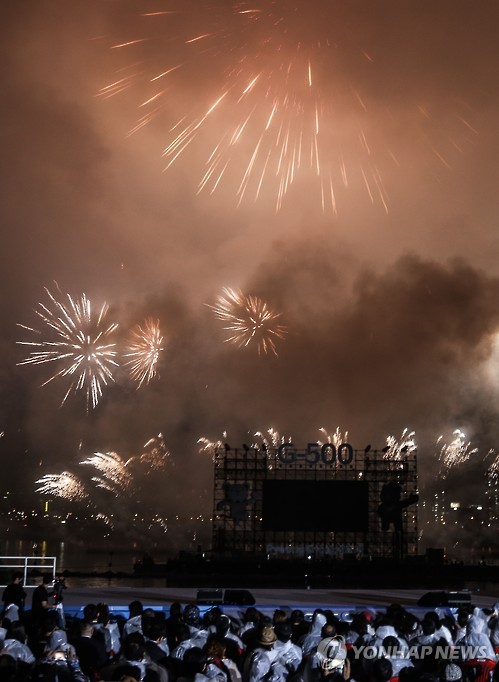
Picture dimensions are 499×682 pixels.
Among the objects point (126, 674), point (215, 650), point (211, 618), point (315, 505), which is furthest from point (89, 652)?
point (315, 505)

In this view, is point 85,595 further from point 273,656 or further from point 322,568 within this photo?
point 322,568

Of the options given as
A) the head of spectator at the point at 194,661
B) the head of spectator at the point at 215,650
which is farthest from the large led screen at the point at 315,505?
the head of spectator at the point at 215,650

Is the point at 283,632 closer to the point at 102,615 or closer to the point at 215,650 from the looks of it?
the point at 215,650

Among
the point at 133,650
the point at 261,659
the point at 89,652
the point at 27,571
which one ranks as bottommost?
the point at 27,571

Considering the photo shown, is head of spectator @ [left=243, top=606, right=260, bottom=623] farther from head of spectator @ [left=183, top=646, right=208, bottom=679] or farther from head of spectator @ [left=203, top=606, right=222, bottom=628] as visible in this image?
head of spectator @ [left=183, top=646, right=208, bottom=679]

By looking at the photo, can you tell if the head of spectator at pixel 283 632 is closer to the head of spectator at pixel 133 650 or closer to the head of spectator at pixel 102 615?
the head of spectator at pixel 133 650
